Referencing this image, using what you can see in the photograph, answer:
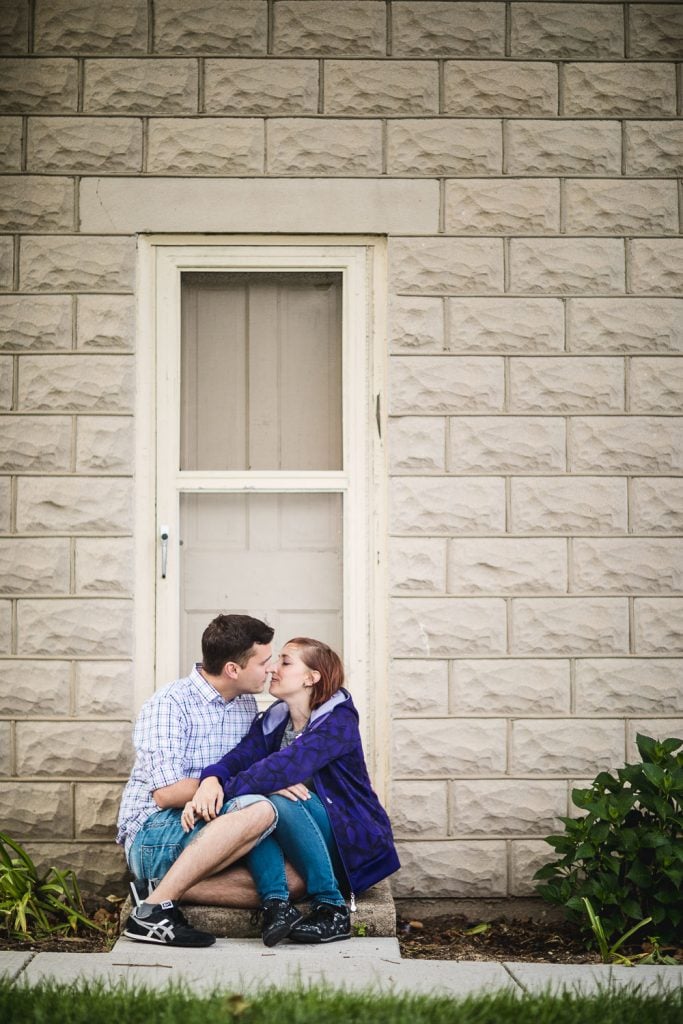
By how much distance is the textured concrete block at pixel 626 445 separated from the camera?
457cm

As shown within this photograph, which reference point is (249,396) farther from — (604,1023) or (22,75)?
(604,1023)

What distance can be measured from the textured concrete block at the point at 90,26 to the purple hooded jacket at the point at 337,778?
9.16 feet

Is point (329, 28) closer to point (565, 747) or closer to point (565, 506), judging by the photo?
point (565, 506)

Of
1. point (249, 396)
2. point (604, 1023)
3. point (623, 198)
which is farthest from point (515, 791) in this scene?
point (623, 198)

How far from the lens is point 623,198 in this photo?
4617mm

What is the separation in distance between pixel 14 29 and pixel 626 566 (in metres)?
3.34

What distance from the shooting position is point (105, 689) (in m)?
4.49

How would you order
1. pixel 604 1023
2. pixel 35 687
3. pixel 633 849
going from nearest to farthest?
pixel 604 1023 → pixel 633 849 → pixel 35 687

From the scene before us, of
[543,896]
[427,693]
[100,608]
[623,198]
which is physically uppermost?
[623,198]

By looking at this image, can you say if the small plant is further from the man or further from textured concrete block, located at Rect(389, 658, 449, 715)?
textured concrete block, located at Rect(389, 658, 449, 715)

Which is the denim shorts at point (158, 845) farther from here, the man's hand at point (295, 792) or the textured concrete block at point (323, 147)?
the textured concrete block at point (323, 147)

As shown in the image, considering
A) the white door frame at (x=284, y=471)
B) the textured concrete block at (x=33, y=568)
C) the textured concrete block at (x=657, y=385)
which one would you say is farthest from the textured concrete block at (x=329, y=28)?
the textured concrete block at (x=33, y=568)

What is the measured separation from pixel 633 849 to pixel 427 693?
1.01 metres

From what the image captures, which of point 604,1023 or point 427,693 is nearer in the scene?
point 604,1023
